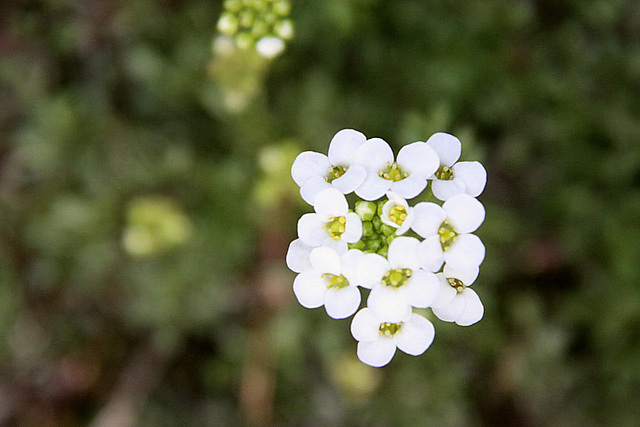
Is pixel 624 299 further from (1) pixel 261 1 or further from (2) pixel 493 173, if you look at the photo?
(1) pixel 261 1

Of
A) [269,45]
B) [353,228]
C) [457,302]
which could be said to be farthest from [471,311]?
[269,45]

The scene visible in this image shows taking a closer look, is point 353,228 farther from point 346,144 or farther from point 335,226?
point 346,144

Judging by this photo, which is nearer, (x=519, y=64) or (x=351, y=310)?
(x=351, y=310)

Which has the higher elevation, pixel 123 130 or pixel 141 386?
pixel 123 130

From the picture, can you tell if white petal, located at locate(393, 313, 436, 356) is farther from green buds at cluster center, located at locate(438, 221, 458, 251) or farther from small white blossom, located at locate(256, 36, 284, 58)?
small white blossom, located at locate(256, 36, 284, 58)

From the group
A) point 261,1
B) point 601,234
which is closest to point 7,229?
point 261,1

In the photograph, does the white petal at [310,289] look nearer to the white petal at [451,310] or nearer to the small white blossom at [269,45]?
the white petal at [451,310]
